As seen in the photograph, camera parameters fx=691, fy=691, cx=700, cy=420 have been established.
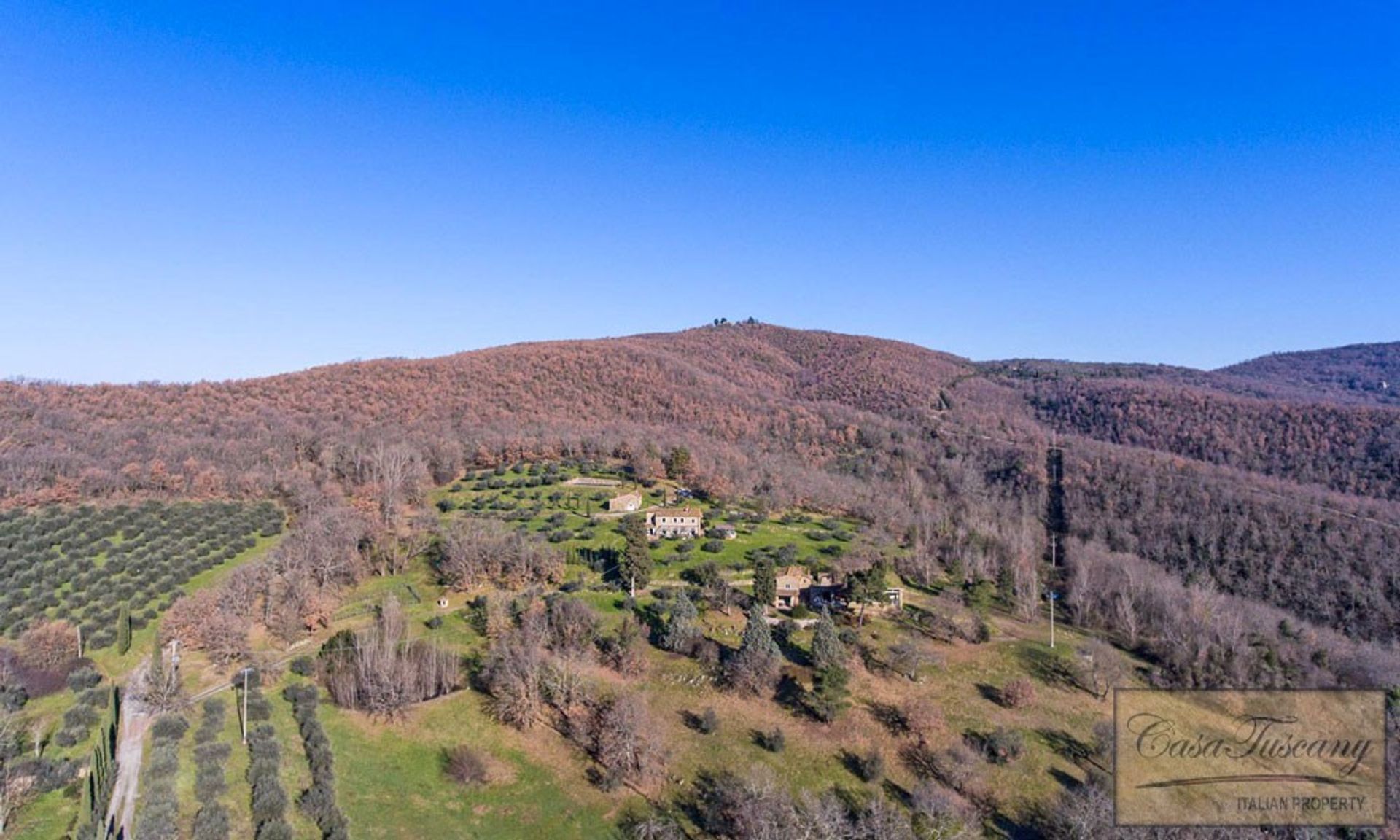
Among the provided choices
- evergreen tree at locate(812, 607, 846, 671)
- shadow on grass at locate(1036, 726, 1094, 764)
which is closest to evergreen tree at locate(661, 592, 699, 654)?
evergreen tree at locate(812, 607, 846, 671)

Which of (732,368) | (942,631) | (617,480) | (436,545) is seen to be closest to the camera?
(942,631)

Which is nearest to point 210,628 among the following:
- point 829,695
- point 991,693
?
point 829,695

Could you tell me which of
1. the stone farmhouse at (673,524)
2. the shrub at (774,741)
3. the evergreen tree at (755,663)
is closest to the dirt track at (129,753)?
the shrub at (774,741)

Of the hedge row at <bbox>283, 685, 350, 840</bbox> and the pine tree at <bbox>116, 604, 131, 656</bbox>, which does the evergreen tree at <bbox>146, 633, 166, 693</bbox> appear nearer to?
the pine tree at <bbox>116, 604, 131, 656</bbox>

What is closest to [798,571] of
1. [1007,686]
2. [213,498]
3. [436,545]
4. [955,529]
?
[1007,686]

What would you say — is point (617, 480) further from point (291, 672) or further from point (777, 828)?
point (777, 828)

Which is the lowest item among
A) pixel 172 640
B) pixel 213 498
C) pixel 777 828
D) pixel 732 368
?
pixel 777 828

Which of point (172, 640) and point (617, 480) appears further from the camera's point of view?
point (617, 480)

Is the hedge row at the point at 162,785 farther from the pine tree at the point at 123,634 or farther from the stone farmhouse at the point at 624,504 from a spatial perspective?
the stone farmhouse at the point at 624,504
